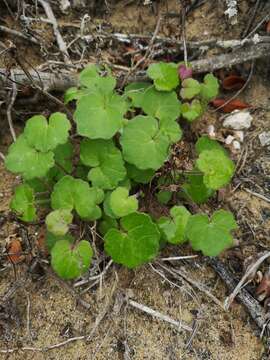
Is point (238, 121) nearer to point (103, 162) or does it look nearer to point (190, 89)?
point (190, 89)

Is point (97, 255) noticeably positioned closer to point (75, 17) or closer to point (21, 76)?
point (21, 76)

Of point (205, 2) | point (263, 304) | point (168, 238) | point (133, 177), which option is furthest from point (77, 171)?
point (205, 2)

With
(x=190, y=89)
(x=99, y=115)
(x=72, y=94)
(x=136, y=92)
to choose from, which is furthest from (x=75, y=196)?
(x=190, y=89)

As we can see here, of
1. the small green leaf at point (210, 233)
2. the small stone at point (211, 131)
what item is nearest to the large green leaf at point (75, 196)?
the small green leaf at point (210, 233)

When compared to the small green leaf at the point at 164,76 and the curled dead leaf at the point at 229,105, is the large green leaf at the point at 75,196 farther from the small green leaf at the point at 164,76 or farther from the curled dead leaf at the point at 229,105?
the curled dead leaf at the point at 229,105

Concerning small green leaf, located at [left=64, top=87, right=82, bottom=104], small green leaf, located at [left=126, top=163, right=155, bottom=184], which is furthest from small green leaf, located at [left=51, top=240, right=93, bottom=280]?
small green leaf, located at [left=64, top=87, right=82, bottom=104]

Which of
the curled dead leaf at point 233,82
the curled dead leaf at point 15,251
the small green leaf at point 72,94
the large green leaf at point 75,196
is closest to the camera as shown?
the large green leaf at point 75,196
